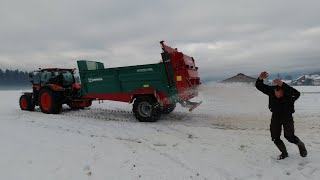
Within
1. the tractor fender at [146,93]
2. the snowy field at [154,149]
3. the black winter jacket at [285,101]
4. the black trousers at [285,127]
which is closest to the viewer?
the snowy field at [154,149]

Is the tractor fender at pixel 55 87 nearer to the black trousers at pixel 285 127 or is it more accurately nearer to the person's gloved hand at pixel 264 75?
the person's gloved hand at pixel 264 75

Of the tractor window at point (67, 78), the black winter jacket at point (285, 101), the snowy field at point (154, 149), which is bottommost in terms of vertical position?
the snowy field at point (154, 149)

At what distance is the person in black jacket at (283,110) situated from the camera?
647 centimetres

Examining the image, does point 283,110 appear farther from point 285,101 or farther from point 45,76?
point 45,76

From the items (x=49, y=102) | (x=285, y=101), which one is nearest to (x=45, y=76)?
(x=49, y=102)

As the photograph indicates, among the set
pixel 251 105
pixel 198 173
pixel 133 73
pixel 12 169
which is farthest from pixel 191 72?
pixel 12 169

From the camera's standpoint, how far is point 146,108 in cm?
1170

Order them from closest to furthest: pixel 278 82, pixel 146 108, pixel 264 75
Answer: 1. pixel 278 82
2. pixel 264 75
3. pixel 146 108

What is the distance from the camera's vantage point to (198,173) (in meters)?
6.02

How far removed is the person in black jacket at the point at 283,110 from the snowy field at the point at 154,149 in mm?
340

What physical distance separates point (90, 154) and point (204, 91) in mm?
6417

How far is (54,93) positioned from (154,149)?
26.6 feet

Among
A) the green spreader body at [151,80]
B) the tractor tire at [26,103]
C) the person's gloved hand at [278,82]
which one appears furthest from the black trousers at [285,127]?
the tractor tire at [26,103]

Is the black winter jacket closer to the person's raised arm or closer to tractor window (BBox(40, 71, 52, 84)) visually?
the person's raised arm
